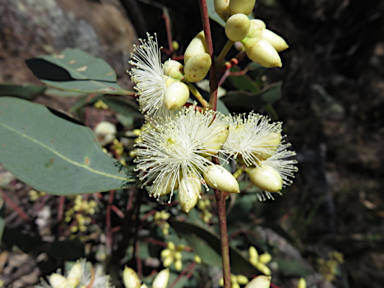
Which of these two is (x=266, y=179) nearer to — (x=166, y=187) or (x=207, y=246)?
(x=166, y=187)

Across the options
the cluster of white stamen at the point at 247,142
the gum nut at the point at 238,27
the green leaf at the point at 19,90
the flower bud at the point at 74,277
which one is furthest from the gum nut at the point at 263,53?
the green leaf at the point at 19,90

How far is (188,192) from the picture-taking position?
0.51m

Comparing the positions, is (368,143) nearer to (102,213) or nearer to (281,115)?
(281,115)

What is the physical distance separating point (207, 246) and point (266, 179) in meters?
0.34

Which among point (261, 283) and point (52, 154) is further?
point (52, 154)

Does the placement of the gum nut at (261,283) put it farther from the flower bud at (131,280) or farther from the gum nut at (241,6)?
the gum nut at (241,6)

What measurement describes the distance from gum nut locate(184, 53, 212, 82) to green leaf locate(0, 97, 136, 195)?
310 millimetres

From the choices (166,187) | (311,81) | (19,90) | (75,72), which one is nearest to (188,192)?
(166,187)

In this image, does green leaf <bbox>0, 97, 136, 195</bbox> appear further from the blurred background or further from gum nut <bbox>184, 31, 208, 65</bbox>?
the blurred background

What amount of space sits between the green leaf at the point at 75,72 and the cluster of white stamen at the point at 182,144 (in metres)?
0.21

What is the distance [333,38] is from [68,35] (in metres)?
2.41

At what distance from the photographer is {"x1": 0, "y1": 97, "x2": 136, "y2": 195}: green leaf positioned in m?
0.62

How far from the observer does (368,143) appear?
341 cm

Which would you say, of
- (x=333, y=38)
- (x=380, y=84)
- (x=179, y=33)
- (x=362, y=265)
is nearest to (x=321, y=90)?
(x=333, y=38)
